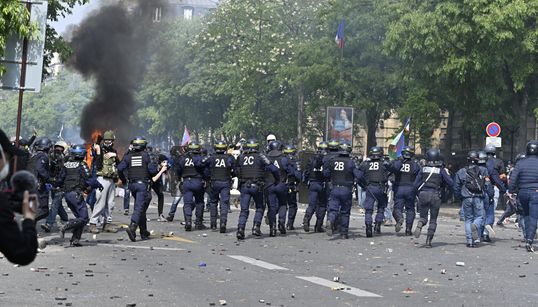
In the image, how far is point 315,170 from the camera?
72.1 feet

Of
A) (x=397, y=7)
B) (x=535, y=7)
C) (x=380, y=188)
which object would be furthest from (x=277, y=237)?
(x=397, y=7)

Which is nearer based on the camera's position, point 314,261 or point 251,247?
point 314,261

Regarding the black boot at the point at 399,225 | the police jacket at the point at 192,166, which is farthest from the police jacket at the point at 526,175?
the police jacket at the point at 192,166

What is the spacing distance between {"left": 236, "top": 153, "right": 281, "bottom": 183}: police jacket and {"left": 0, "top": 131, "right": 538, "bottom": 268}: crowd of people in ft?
0.06

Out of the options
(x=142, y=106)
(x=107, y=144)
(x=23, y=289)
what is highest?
(x=142, y=106)

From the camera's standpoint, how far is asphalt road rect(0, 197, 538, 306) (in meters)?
11.6

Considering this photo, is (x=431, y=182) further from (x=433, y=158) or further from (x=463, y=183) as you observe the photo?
(x=463, y=183)

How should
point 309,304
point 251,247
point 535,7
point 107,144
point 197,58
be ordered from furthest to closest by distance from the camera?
1. point 197,58
2. point 535,7
3. point 107,144
4. point 251,247
5. point 309,304

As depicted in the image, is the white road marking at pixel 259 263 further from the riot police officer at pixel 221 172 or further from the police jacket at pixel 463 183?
the police jacket at pixel 463 183

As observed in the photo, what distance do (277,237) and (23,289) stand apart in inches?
373

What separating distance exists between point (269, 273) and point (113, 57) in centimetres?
4123

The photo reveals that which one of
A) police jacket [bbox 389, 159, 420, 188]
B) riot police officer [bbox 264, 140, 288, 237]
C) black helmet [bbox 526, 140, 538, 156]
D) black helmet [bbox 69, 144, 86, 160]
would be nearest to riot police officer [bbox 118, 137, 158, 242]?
black helmet [bbox 69, 144, 86, 160]

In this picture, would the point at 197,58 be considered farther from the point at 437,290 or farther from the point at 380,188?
the point at 437,290

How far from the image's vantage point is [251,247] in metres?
18.5
